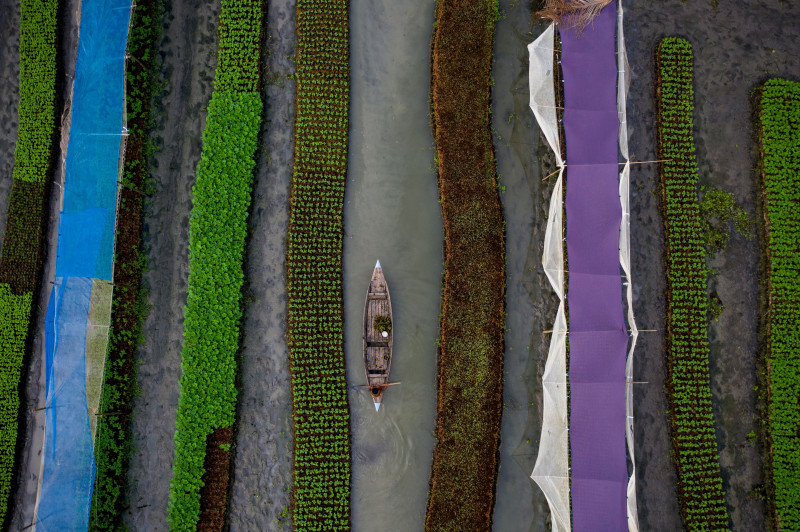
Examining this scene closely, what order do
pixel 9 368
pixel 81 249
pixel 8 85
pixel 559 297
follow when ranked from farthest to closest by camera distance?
pixel 8 85, pixel 559 297, pixel 9 368, pixel 81 249

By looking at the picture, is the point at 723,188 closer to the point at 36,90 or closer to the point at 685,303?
the point at 685,303

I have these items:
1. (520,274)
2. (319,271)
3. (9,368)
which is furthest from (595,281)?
(9,368)

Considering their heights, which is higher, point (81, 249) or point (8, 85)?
point (8, 85)

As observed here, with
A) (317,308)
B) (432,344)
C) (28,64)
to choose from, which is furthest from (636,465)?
(28,64)

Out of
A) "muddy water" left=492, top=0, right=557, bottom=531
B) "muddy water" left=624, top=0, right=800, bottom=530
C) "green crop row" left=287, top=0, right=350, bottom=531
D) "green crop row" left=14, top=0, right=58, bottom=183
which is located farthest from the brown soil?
"muddy water" left=624, top=0, right=800, bottom=530

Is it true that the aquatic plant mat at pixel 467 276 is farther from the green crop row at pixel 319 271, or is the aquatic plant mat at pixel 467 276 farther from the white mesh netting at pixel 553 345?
the green crop row at pixel 319 271

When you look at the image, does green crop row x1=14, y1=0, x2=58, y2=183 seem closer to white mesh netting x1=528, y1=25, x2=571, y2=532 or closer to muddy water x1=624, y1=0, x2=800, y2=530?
white mesh netting x1=528, y1=25, x2=571, y2=532
